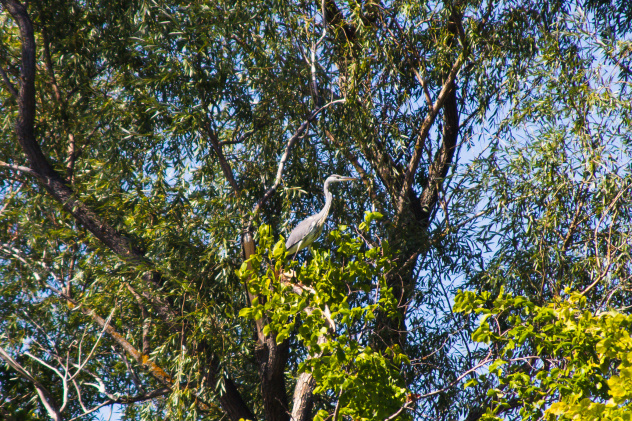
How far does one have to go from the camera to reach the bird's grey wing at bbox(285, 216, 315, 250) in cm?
534

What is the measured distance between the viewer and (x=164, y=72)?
504 cm

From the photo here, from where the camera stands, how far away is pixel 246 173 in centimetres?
600

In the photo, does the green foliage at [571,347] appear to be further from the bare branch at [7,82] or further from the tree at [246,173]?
the bare branch at [7,82]

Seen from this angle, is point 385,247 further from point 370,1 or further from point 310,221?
point 370,1

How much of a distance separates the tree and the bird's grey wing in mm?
224

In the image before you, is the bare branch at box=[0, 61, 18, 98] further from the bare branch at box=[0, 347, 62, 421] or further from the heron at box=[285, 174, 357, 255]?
the heron at box=[285, 174, 357, 255]

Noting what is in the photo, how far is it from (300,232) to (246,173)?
0.98m

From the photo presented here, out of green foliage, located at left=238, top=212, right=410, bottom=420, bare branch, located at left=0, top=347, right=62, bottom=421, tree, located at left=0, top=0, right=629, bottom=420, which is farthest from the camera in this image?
tree, located at left=0, top=0, right=629, bottom=420

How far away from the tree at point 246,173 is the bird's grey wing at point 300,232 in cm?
22

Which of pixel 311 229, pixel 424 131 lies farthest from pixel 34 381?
pixel 424 131

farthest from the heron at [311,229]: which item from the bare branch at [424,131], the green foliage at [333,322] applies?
Result: the green foliage at [333,322]

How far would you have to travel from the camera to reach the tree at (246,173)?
5.17 metres

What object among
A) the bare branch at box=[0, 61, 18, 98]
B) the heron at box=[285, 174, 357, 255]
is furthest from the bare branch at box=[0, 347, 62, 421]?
the bare branch at box=[0, 61, 18, 98]

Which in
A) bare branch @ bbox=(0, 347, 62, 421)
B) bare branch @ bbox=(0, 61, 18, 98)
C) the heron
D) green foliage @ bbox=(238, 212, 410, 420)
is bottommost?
bare branch @ bbox=(0, 347, 62, 421)
